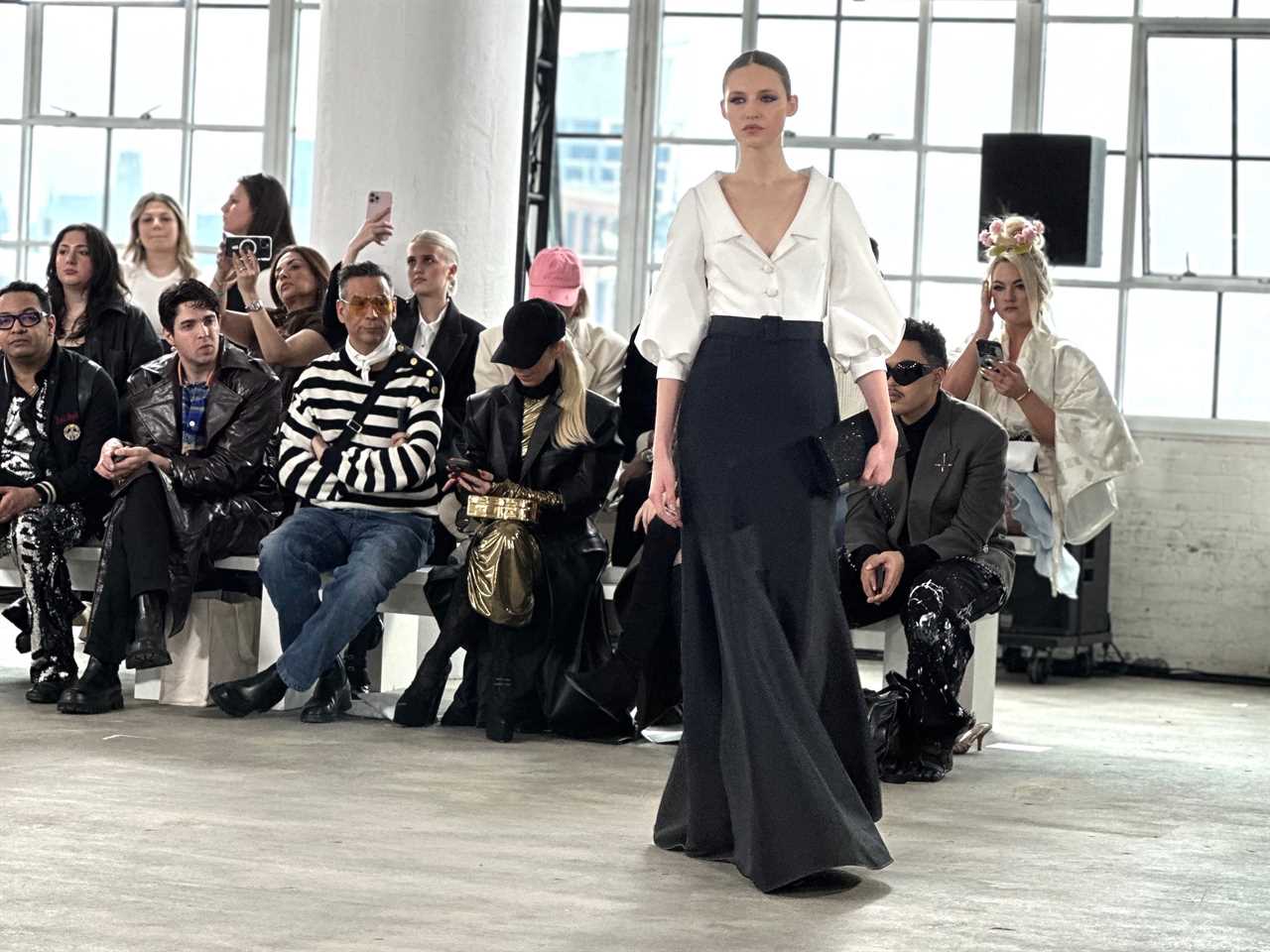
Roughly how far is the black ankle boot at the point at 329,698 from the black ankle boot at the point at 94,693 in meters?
0.53

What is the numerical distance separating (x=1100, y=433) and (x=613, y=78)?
346cm

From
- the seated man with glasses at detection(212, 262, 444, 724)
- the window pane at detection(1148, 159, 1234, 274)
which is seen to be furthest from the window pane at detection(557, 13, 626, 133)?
the seated man with glasses at detection(212, 262, 444, 724)

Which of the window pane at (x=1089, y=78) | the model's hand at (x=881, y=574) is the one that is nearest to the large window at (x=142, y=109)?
the window pane at (x=1089, y=78)

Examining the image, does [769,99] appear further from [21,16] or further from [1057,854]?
[21,16]

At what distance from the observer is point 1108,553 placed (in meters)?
8.19

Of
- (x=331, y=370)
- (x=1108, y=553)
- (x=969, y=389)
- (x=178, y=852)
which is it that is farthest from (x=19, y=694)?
(x=1108, y=553)

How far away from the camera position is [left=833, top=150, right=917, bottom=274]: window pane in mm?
8883

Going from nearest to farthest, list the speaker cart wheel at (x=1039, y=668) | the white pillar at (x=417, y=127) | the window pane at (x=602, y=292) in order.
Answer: the white pillar at (x=417, y=127) → the speaker cart wheel at (x=1039, y=668) → the window pane at (x=602, y=292)

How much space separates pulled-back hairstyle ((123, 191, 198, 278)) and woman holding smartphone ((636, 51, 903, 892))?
139 inches

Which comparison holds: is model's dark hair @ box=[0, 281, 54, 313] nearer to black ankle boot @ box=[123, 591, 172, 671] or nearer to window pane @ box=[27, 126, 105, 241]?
black ankle boot @ box=[123, 591, 172, 671]

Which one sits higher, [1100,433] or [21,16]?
[21,16]

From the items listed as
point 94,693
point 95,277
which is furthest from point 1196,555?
point 94,693

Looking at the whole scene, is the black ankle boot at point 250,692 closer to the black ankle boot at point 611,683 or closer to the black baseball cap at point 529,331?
the black ankle boot at point 611,683

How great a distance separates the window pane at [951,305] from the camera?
28.7 feet
